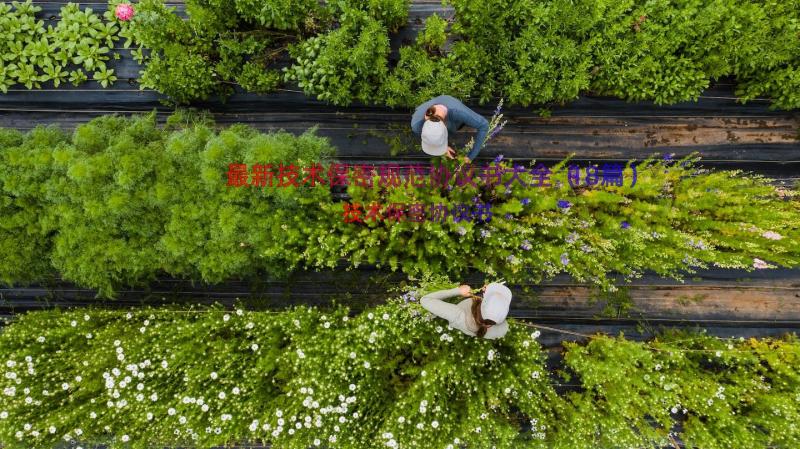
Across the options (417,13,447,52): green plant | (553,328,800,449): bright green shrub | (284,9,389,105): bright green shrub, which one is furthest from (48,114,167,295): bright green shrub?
(553,328,800,449): bright green shrub

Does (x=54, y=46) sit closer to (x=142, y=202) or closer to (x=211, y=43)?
(x=211, y=43)

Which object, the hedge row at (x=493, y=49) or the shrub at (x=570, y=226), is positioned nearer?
the shrub at (x=570, y=226)

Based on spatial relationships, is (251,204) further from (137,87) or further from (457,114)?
(137,87)

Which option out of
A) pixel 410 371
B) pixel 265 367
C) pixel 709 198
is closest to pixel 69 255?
pixel 265 367

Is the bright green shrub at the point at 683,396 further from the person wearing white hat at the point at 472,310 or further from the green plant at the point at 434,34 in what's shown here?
the green plant at the point at 434,34

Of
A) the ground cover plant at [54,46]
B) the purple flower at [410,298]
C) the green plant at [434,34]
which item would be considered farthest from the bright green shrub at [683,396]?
the ground cover plant at [54,46]
